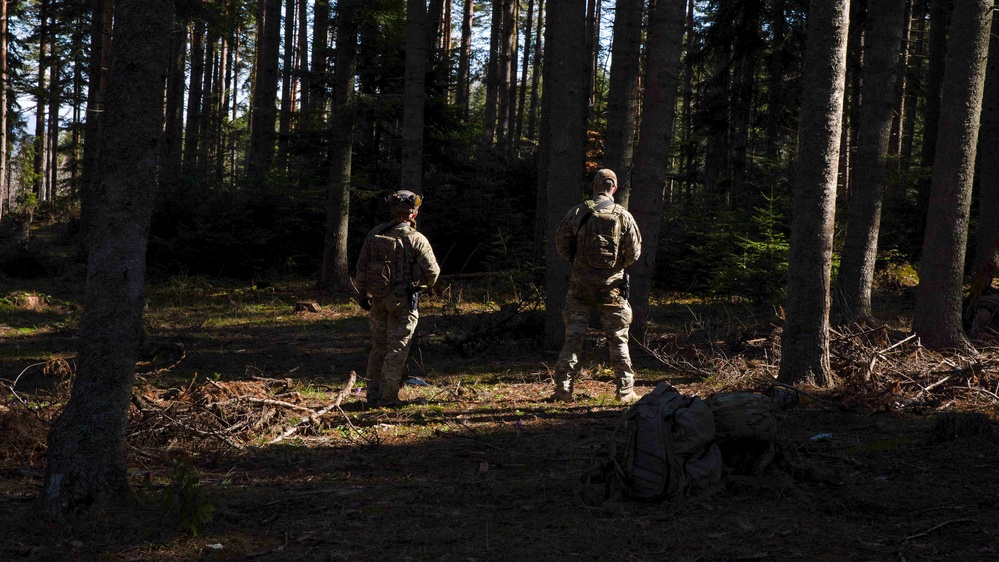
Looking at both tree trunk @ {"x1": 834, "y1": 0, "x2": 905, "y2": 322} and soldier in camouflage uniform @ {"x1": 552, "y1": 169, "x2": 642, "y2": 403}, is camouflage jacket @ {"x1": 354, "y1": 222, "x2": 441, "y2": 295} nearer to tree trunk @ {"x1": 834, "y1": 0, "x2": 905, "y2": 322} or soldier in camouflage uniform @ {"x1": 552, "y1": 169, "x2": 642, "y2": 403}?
soldier in camouflage uniform @ {"x1": 552, "y1": 169, "x2": 642, "y2": 403}

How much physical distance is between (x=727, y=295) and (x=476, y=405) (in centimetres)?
789

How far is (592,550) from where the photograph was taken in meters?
3.90

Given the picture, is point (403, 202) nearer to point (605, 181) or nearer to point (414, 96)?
point (605, 181)

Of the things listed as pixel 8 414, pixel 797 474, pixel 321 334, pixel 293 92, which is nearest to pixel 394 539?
pixel 797 474

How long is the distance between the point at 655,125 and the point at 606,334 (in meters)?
3.69

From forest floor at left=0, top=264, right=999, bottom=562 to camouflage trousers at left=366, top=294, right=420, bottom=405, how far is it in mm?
275

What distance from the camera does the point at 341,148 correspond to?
1627cm

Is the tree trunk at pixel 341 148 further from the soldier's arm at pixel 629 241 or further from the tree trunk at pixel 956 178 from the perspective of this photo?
the tree trunk at pixel 956 178

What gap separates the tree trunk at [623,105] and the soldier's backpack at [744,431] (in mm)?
7220

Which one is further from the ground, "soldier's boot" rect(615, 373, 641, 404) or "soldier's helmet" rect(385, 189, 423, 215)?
"soldier's helmet" rect(385, 189, 423, 215)

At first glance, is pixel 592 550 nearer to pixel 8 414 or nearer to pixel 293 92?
pixel 8 414

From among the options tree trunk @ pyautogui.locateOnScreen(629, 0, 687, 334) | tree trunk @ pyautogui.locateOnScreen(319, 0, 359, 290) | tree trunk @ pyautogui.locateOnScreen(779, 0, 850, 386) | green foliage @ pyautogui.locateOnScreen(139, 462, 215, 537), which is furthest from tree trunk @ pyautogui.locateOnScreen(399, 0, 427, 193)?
green foliage @ pyautogui.locateOnScreen(139, 462, 215, 537)

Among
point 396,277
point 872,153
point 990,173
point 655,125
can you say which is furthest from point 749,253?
point 396,277

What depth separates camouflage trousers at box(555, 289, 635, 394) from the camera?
7.78m
